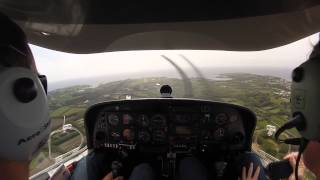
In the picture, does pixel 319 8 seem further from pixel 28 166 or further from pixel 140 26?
pixel 28 166

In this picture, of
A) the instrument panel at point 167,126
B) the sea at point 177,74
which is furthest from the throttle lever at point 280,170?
the instrument panel at point 167,126

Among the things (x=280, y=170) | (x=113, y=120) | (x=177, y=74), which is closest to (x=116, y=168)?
(x=113, y=120)

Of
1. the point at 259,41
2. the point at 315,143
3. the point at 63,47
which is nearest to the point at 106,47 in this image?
the point at 63,47

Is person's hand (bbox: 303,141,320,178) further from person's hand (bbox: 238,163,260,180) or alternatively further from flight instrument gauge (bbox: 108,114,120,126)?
flight instrument gauge (bbox: 108,114,120,126)

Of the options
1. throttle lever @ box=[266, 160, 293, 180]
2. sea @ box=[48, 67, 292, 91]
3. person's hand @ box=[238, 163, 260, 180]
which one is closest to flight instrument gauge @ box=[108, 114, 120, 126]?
sea @ box=[48, 67, 292, 91]

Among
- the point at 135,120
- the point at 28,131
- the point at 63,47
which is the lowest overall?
the point at 135,120
